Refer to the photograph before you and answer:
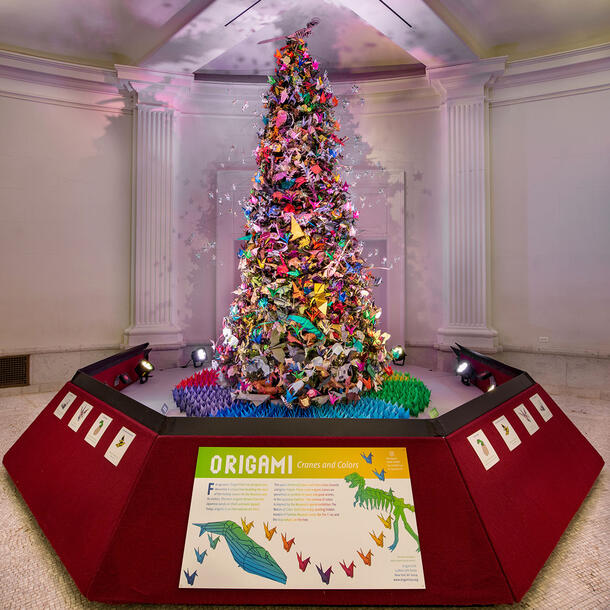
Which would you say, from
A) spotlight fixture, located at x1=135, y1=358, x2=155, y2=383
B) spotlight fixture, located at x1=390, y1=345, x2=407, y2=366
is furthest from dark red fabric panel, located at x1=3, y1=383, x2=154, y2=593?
spotlight fixture, located at x1=390, y1=345, x2=407, y2=366

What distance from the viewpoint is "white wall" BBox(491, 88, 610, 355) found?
4.11m

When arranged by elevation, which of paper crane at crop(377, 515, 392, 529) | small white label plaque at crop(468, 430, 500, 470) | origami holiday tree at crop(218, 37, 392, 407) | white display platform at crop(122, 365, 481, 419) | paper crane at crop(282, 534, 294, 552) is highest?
origami holiday tree at crop(218, 37, 392, 407)

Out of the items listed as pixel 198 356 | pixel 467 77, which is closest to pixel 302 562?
pixel 198 356

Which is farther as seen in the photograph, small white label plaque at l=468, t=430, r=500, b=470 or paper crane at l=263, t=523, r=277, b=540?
small white label plaque at l=468, t=430, r=500, b=470

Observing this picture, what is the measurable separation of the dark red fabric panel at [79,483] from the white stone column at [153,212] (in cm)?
270

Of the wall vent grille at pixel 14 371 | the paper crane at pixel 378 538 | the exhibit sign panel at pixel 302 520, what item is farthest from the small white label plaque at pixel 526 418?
the wall vent grille at pixel 14 371

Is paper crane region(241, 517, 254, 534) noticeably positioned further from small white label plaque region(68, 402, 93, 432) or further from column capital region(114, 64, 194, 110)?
column capital region(114, 64, 194, 110)

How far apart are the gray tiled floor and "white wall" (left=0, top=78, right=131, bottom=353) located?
2.76 meters

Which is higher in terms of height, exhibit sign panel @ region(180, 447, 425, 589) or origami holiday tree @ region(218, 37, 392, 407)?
origami holiday tree @ region(218, 37, 392, 407)

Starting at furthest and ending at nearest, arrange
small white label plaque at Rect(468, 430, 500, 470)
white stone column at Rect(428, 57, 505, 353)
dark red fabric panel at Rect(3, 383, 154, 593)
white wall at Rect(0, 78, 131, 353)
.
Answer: white stone column at Rect(428, 57, 505, 353) → white wall at Rect(0, 78, 131, 353) → small white label plaque at Rect(468, 430, 500, 470) → dark red fabric panel at Rect(3, 383, 154, 593)

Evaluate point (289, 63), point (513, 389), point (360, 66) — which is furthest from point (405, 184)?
point (513, 389)

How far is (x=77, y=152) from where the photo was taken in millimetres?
4496

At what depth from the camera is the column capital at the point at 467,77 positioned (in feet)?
14.0

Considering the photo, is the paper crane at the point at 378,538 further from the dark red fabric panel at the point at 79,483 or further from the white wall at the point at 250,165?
the white wall at the point at 250,165
